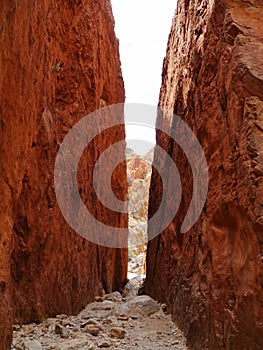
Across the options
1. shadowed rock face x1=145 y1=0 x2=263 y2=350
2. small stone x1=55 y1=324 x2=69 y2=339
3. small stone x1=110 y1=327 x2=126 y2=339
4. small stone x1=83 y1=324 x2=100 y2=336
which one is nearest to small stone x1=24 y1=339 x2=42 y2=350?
small stone x1=55 y1=324 x2=69 y2=339

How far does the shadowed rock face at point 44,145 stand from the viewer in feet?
14.9

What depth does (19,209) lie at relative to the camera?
649cm

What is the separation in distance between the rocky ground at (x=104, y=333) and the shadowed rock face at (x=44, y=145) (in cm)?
35

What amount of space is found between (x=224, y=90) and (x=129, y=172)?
115 ft

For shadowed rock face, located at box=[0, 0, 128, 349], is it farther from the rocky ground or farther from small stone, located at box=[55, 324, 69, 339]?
small stone, located at box=[55, 324, 69, 339]

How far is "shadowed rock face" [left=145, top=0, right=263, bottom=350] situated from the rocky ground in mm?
363

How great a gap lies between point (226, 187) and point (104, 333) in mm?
3122

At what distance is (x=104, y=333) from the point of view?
6.26m

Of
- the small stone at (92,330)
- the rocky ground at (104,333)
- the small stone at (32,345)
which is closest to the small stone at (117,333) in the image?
the rocky ground at (104,333)

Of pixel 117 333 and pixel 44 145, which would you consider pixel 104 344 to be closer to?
pixel 117 333

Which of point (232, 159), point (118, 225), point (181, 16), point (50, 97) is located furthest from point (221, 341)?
point (118, 225)

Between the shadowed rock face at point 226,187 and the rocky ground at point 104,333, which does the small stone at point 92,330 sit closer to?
the rocky ground at point 104,333

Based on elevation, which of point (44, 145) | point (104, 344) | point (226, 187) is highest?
point (44, 145)

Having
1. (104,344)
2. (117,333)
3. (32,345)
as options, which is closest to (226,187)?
(104,344)
